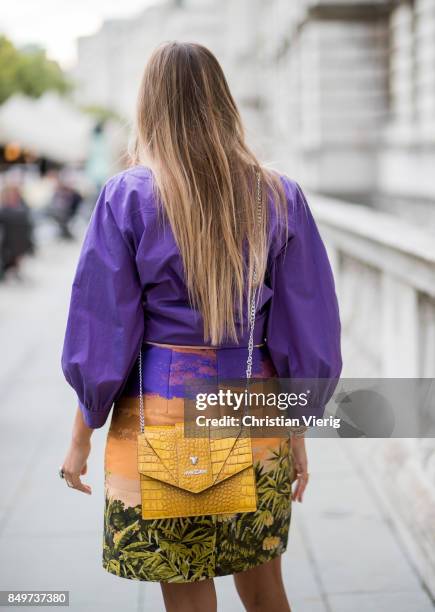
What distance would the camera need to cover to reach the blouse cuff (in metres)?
2.31

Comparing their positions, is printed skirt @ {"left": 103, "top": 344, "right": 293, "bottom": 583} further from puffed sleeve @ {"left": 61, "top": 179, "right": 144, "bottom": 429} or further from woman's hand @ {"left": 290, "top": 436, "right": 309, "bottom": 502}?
woman's hand @ {"left": 290, "top": 436, "right": 309, "bottom": 502}

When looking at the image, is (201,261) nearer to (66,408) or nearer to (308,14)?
(66,408)

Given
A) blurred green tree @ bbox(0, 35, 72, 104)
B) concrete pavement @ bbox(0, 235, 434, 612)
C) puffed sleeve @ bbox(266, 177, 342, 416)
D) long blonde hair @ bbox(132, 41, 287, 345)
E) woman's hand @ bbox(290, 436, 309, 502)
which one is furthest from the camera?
blurred green tree @ bbox(0, 35, 72, 104)

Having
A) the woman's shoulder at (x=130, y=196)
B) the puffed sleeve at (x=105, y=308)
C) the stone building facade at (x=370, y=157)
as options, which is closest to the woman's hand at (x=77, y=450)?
the puffed sleeve at (x=105, y=308)

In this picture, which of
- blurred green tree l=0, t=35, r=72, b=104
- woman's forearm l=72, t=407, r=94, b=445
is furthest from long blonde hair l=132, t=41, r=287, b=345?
blurred green tree l=0, t=35, r=72, b=104

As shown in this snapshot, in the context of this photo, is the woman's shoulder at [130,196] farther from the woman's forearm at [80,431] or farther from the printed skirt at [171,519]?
the woman's forearm at [80,431]

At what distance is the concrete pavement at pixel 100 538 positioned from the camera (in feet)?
11.9

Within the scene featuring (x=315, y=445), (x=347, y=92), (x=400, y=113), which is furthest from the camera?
(x=347, y=92)

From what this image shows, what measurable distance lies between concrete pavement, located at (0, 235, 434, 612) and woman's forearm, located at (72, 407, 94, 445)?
1.37m

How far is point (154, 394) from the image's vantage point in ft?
7.47

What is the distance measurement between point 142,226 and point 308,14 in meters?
22.4

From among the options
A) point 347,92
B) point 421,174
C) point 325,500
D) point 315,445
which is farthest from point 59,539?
point 347,92

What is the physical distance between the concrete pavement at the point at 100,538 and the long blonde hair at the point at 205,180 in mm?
1759

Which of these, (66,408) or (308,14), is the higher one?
(308,14)
